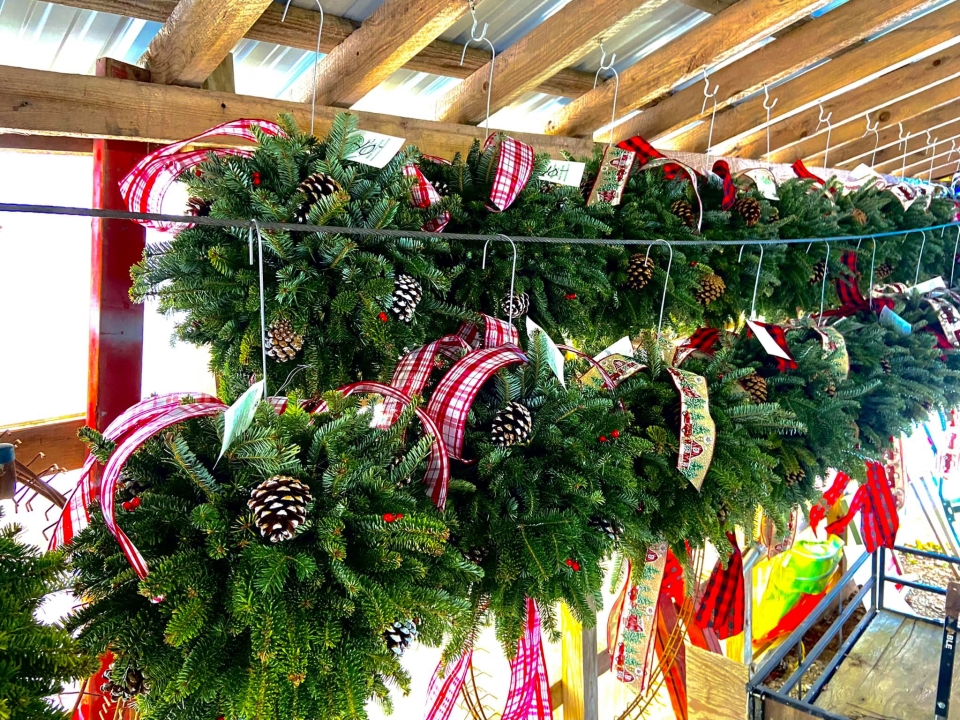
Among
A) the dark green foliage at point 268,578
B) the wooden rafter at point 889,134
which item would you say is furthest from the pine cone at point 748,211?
the wooden rafter at point 889,134

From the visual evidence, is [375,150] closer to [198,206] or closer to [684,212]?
[198,206]

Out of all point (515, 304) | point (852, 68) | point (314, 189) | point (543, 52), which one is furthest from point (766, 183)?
point (314, 189)

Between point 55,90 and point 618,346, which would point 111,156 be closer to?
point 55,90

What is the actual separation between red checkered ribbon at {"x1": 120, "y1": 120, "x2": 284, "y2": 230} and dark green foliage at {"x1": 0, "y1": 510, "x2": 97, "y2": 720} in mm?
592

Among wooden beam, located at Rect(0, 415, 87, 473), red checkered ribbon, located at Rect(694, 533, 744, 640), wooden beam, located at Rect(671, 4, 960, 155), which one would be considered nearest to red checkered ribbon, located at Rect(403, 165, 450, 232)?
red checkered ribbon, located at Rect(694, 533, 744, 640)

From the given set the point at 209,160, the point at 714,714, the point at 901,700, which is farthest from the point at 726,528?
the point at 901,700

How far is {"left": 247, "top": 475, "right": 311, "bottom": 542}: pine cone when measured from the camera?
685 mm

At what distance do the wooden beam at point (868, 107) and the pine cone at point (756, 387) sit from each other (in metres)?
1.84

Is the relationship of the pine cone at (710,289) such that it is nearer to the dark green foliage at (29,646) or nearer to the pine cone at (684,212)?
the pine cone at (684,212)

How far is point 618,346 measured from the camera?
1403 millimetres

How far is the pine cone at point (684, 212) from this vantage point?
1.58 metres

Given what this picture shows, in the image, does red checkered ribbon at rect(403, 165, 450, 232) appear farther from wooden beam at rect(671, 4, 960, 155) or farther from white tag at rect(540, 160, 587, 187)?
wooden beam at rect(671, 4, 960, 155)

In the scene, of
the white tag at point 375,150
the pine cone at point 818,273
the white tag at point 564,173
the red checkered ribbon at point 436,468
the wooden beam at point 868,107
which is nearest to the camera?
the red checkered ribbon at point 436,468

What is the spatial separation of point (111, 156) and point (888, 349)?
1973 mm
